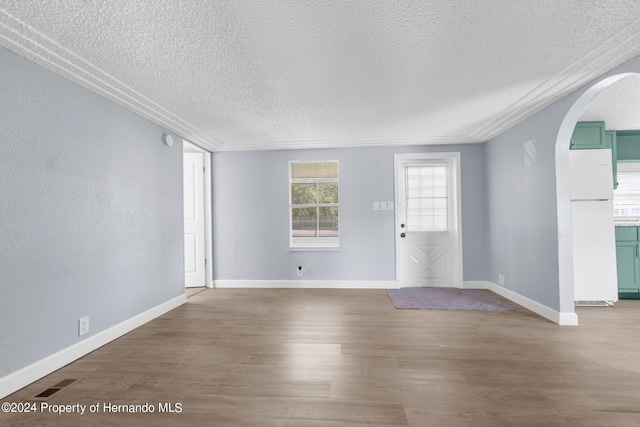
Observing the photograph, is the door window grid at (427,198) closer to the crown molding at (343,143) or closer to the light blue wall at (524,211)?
the crown molding at (343,143)

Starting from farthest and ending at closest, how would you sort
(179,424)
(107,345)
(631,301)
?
(631,301), (107,345), (179,424)

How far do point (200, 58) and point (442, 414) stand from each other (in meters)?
3.00

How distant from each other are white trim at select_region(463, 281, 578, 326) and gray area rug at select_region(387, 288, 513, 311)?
0.16 meters

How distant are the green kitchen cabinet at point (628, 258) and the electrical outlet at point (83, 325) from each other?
251 inches

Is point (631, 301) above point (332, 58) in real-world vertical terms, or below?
below

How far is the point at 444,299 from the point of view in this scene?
4102mm

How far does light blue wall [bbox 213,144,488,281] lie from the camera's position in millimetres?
4754

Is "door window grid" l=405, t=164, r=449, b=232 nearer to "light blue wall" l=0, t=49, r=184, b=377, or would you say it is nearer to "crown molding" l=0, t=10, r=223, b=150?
"crown molding" l=0, t=10, r=223, b=150

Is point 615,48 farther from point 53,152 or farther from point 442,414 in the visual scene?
point 53,152

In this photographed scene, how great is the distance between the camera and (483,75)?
2.59 meters

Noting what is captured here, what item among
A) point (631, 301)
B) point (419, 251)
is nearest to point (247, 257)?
point (419, 251)

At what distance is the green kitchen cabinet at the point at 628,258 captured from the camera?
3.96m

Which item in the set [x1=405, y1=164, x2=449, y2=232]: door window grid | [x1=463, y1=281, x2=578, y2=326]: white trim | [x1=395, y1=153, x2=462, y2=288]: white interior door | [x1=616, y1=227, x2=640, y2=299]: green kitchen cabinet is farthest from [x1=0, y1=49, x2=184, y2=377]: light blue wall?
[x1=616, y1=227, x2=640, y2=299]: green kitchen cabinet

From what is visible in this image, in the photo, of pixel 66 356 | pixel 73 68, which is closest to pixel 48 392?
pixel 66 356
